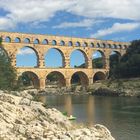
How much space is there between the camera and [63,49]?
8588 centimetres

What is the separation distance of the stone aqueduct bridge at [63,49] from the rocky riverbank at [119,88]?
7.63m

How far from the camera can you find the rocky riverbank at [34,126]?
12.4 meters

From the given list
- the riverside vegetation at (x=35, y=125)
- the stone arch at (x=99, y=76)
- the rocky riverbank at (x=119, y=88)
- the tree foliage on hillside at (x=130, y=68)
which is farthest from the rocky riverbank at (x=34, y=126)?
the stone arch at (x=99, y=76)

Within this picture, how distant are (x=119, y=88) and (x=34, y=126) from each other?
199 feet

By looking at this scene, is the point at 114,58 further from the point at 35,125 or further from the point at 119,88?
the point at 35,125

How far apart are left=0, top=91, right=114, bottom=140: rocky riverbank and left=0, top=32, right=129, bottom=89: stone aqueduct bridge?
5757 centimetres

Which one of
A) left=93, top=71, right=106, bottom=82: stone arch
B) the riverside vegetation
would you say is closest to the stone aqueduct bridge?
left=93, top=71, right=106, bottom=82: stone arch

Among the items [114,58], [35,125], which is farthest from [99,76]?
[35,125]

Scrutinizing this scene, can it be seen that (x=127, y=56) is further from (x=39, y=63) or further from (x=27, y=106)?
(x=27, y=106)

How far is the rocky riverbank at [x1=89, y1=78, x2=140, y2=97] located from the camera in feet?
226

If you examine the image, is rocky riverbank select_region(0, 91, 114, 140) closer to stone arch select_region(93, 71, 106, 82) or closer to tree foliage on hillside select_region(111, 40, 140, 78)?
tree foliage on hillside select_region(111, 40, 140, 78)

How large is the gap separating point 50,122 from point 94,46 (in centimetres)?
7748

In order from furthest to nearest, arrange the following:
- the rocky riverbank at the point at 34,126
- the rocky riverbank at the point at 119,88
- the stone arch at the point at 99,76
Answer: the stone arch at the point at 99,76 < the rocky riverbank at the point at 119,88 < the rocky riverbank at the point at 34,126

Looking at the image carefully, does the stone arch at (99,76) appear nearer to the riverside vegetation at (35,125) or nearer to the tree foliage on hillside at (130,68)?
the tree foliage on hillside at (130,68)
